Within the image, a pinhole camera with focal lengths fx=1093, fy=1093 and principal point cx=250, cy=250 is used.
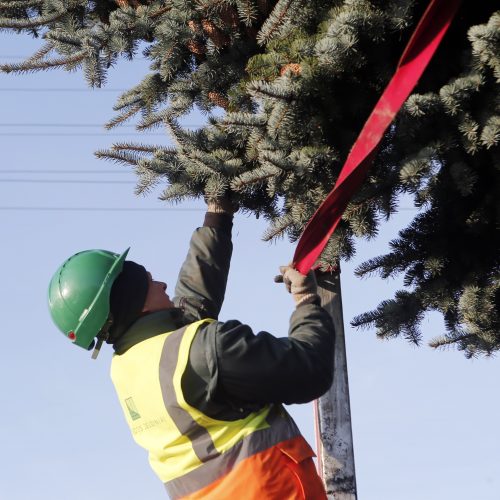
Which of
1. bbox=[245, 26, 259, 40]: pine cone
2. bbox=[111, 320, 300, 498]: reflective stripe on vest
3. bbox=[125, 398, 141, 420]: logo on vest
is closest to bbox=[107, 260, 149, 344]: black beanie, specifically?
bbox=[111, 320, 300, 498]: reflective stripe on vest

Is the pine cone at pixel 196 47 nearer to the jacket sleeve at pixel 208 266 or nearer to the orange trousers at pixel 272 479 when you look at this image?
the jacket sleeve at pixel 208 266

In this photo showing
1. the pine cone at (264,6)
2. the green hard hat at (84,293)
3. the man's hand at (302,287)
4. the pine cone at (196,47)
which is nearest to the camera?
the man's hand at (302,287)

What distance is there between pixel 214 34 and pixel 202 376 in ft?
6.02

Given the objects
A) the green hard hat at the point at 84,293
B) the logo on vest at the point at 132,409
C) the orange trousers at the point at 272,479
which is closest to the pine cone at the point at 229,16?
the green hard hat at the point at 84,293

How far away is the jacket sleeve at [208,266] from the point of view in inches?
203

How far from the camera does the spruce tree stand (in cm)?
451

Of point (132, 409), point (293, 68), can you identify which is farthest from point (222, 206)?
point (132, 409)

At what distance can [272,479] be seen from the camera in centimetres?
420

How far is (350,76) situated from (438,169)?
57 centimetres

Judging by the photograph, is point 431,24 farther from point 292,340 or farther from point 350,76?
point 292,340

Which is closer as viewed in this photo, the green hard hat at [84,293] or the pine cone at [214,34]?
the green hard hat at [84,293]

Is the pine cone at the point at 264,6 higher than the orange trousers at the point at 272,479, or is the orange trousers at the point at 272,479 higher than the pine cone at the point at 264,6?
the pine cone at the point at 264,6

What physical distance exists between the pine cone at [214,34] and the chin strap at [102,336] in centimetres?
150

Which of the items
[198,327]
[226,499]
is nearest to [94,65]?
[198,327]
